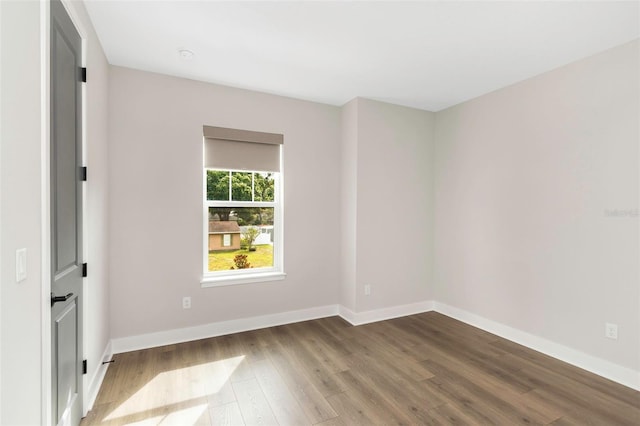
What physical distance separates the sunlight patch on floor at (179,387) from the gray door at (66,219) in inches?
12.6

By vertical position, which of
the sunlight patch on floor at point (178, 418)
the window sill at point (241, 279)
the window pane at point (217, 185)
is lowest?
the sunlight patch on floor at point (178, 418)

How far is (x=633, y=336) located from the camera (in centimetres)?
243

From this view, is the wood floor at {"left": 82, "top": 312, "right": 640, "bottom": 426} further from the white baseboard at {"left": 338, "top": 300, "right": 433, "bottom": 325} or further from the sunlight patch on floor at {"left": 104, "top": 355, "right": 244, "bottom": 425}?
the white baseboard at {"left": 338, "top": 300, "right": 433, "bottom": 325}

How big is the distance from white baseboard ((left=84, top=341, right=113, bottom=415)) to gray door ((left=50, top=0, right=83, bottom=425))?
118 mm

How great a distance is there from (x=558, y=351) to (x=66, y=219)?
158 inches

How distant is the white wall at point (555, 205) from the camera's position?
8.21 feet

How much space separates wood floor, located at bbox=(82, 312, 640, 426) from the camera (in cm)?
208

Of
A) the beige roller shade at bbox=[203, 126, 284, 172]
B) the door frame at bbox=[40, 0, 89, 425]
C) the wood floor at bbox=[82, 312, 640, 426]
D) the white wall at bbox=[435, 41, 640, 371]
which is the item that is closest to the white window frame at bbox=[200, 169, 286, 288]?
the beige roller shade at bbox=[203, 126, 284, 172]

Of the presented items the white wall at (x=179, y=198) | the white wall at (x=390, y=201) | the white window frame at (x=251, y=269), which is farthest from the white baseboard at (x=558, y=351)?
the white window frame at (x=251, y=269)

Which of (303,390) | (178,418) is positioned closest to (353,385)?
(303,390)
